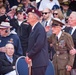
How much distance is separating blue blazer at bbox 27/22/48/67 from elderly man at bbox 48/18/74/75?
560 millimetres

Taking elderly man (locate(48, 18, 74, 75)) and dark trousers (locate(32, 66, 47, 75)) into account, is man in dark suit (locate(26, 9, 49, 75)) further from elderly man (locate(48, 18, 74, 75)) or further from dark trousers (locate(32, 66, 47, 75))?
elderly man (locate(48, 18, 74, 75))

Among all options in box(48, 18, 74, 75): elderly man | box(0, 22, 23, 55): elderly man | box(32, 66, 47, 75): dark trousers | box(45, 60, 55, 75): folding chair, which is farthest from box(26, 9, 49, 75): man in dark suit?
box(0, 22, 23, 55): elderly man

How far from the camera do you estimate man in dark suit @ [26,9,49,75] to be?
5.67 m

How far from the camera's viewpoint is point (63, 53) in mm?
6395

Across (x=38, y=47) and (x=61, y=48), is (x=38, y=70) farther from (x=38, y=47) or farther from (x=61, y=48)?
(x=61, y=48)

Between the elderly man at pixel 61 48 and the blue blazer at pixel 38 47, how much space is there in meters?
0.56

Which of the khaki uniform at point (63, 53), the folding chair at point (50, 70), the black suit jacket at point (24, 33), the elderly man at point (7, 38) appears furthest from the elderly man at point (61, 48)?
the black suit jacket at point (24, 33)

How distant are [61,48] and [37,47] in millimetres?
819

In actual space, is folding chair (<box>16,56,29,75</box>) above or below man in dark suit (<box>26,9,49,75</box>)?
below

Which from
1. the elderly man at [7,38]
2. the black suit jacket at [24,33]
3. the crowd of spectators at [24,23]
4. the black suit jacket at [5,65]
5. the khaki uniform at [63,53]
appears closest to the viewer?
the khaki uniform at [63,53]

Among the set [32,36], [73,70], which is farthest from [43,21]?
[32,36]

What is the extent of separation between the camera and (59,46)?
6.36 meters

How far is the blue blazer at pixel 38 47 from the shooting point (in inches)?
223

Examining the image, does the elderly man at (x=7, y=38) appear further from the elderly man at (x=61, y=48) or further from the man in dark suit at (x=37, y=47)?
the man in dark suit at (x=37, y=47)
